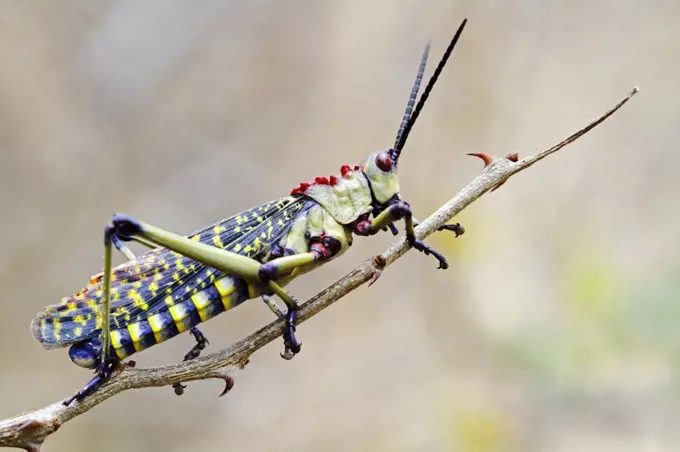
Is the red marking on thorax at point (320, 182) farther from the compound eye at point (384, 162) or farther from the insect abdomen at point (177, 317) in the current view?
the insect abdomen at point (177, 317)

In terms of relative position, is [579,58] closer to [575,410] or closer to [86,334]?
[575,410]

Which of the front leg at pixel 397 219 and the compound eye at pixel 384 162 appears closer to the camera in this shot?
the front leg at pixel 397 219

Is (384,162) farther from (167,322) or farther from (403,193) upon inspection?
(403,193)

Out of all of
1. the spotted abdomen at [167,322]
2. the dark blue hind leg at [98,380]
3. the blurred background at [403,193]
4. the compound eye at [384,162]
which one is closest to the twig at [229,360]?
the dark blue hind leg at [98,380]

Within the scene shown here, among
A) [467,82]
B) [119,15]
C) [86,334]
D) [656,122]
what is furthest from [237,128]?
[656,122]

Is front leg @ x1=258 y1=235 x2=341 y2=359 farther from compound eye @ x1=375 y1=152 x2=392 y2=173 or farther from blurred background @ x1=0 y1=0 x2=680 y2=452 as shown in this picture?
blurred background @ x1=0 y1=0 x2=680 y2=452

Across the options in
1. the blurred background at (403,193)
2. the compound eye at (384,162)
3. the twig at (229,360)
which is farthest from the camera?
the blurred background at (403,193)

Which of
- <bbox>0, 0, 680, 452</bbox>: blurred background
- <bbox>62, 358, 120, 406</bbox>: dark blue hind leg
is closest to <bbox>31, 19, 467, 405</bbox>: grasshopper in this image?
<bbox>62, 358, 120, 406</bbox>: dark blue hind leg
